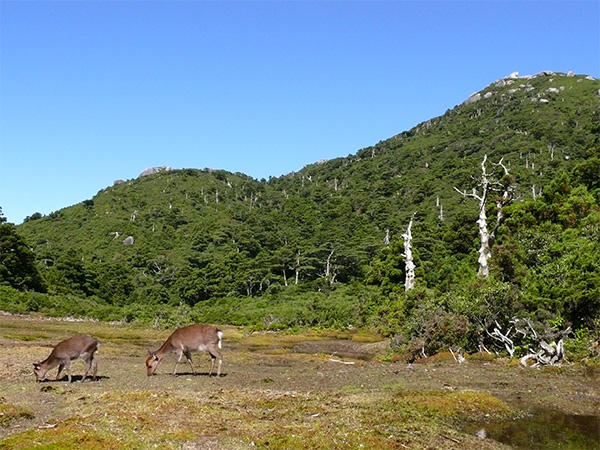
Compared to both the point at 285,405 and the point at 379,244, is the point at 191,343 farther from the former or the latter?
the point at 379,244

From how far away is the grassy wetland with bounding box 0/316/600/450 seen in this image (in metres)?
11.3

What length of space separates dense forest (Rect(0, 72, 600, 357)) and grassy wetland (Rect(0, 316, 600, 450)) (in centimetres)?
663

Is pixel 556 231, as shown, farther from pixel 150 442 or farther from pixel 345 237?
pixel 345 237

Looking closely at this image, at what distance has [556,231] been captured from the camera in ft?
136

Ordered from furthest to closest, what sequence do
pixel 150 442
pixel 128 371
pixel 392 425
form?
pixel 128 371 → pixel 392 425 → pixel 150 442

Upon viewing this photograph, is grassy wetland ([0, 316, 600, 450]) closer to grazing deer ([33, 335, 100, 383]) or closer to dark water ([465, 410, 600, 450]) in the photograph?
dark water ([465, 410, 600, 450])

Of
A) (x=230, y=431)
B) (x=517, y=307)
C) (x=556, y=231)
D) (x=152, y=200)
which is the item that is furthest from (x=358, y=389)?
(x=152, y=200)

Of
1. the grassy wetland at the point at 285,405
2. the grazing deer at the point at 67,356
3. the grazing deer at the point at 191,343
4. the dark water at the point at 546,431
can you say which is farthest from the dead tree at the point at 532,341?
the grazing deer at the point at 67,356

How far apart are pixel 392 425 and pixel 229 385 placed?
7564mm

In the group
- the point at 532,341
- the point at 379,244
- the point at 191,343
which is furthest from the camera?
the point at 379,244

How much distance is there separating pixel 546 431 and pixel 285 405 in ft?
21.9

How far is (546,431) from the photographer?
523 inches

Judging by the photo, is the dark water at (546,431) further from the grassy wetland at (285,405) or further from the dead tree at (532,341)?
the dead tree at (532,341)

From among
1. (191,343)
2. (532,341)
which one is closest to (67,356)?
(191,343)
